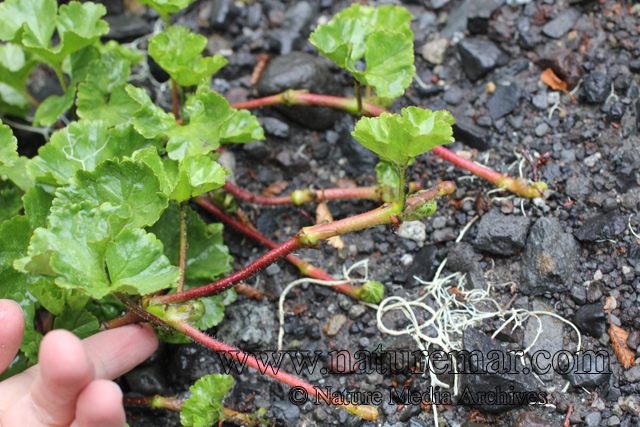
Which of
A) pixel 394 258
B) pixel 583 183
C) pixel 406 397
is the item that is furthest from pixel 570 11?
pixel 406 397

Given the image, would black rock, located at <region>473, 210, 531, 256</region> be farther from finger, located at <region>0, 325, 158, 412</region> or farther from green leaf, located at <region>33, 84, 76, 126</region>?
green leaf, located at <region>33, 84, 76, 126</region>

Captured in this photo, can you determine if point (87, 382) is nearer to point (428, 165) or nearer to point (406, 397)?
point (406, 397)

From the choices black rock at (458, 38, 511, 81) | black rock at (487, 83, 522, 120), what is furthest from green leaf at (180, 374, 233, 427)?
black rock at (458, 38, 511, 81)

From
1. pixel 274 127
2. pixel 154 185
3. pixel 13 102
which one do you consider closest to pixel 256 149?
pixel 274 127

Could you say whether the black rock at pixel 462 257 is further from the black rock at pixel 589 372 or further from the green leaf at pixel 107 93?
the green leaf at pixel 107 93

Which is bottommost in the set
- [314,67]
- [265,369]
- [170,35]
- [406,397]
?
[406,397]

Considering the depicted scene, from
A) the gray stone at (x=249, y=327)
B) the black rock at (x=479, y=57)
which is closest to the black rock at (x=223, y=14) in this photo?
the black rock at (x=479, y=57)
